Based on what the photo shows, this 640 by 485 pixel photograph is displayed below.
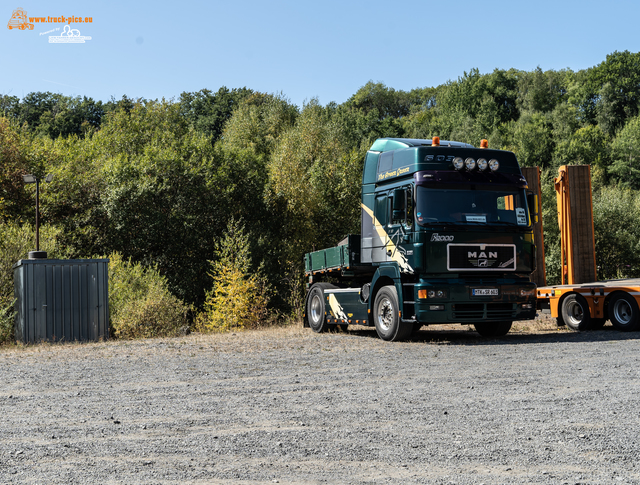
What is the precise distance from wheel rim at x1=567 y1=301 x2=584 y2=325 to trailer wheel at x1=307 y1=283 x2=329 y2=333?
6025 mm

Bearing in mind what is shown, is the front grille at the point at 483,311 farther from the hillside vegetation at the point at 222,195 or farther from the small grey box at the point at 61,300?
the hillside vegetation at the point at 222,195

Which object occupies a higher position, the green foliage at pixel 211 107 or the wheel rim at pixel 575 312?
the green foliage at pixel 211 107

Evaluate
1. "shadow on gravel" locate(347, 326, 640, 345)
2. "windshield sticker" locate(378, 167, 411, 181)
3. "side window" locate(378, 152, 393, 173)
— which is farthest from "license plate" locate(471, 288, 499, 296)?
"side window" locate(378, 152, 393, 173)

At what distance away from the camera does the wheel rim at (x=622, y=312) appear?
45.3 ft

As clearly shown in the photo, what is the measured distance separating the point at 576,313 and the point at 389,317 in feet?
16.5

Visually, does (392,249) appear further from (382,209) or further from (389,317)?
(389,317)

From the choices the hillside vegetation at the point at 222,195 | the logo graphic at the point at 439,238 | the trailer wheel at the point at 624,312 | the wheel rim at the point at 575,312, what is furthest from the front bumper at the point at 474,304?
the hillside vegetation at the point at 222,195

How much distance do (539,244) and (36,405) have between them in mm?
15290

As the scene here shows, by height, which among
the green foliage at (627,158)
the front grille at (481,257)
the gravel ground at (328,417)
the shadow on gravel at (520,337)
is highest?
the green foliage at (627,158)

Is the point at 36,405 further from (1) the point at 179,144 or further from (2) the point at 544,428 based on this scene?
(1) the point at 179,144

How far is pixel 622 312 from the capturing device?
45.9ft

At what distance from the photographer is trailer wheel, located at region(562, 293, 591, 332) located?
14669 millimetres

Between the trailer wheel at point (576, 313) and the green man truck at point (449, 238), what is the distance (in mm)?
2489

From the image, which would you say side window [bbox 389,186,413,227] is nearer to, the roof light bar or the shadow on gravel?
the roof light bar
